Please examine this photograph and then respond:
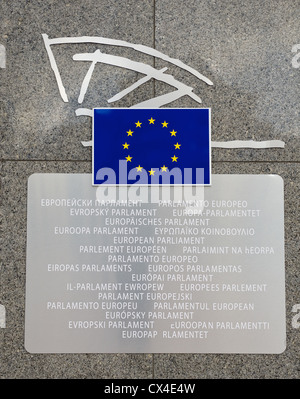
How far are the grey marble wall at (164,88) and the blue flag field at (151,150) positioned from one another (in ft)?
0.28

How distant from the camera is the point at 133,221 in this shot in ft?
8.68

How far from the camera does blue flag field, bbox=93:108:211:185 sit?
264 centimetres

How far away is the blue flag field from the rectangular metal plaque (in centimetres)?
9

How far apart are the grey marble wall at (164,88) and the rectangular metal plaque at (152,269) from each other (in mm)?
95

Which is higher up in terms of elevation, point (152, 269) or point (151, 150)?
point (151, 150)

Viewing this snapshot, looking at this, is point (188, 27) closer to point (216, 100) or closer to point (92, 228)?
point (216, 100)

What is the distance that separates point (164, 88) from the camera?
268 cm

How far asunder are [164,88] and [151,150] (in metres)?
0.38

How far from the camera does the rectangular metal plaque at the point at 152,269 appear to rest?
8.58ft

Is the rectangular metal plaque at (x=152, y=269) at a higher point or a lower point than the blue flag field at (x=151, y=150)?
lower

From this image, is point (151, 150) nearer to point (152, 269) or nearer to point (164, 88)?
point (164, 88)

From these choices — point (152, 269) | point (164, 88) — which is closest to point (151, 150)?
point (164, 88)

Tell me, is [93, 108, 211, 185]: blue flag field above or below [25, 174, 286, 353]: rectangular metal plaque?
above

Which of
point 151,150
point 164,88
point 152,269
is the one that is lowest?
point 152,269
